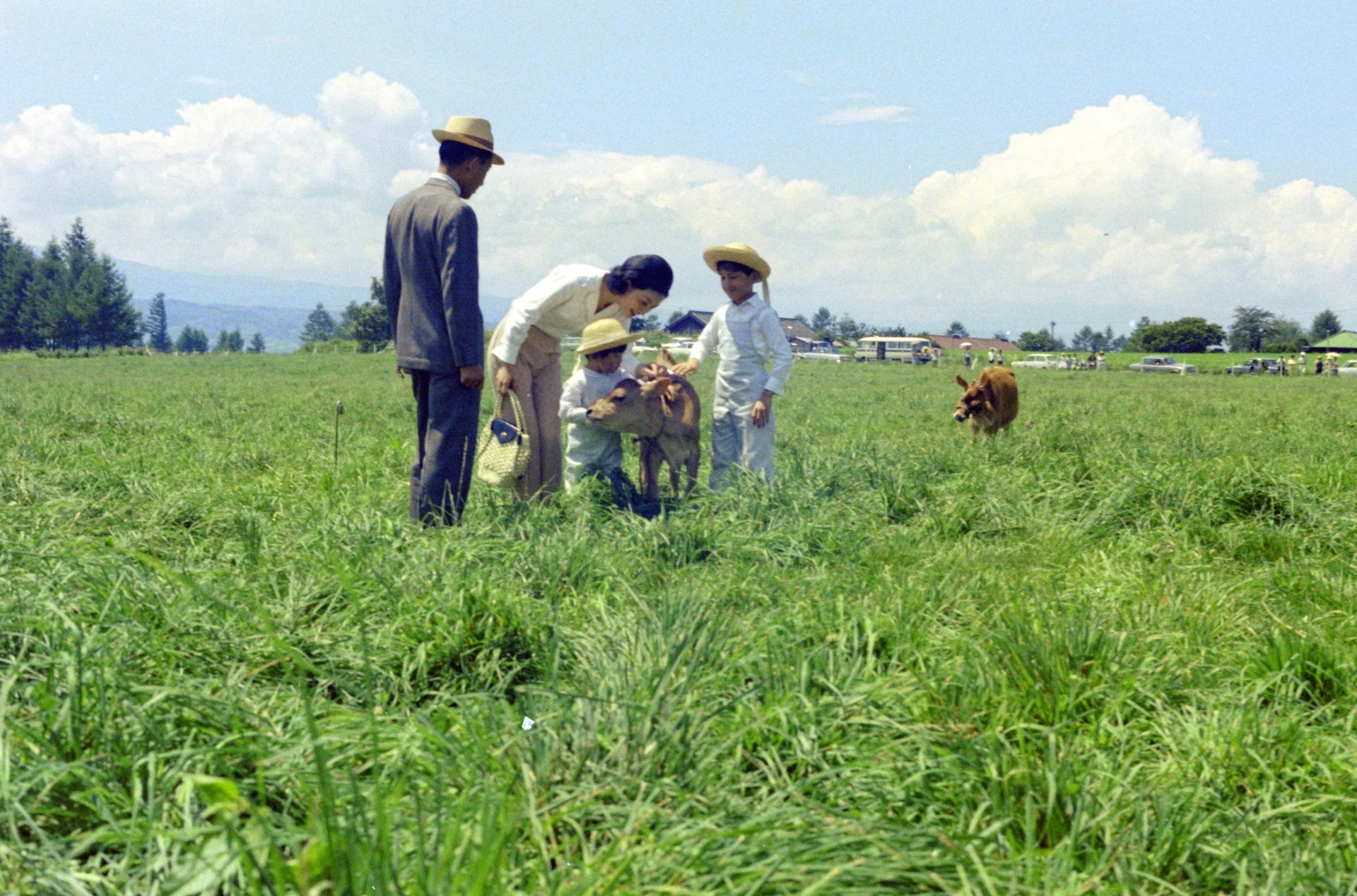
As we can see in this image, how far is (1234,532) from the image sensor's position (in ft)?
15.2

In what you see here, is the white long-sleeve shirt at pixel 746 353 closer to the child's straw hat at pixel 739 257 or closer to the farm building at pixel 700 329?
the child's straw hat at pixel 739 257

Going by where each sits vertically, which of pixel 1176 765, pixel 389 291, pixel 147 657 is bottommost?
pixel 1176 765

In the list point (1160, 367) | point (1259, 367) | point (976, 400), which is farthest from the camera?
point (1160, 367)

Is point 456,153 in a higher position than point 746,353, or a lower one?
higher

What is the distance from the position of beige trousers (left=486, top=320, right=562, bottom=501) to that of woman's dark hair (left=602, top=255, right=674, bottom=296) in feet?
1.61

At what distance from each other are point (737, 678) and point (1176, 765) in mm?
1073

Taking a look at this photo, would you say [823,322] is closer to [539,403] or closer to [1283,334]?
[1283,334]

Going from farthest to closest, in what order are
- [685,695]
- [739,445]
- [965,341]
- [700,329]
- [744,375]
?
[965,341]
[700,329]
[739,445]
[744,375]
[685,695]

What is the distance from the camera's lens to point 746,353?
580cm

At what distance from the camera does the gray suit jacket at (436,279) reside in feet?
14.7

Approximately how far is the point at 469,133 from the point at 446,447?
1577mm

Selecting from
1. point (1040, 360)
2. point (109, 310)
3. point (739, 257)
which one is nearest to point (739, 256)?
point (739, 257)

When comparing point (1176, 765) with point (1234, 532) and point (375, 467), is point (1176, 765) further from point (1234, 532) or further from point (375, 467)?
point (375, 467)

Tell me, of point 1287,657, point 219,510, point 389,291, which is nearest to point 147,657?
point 219,510
